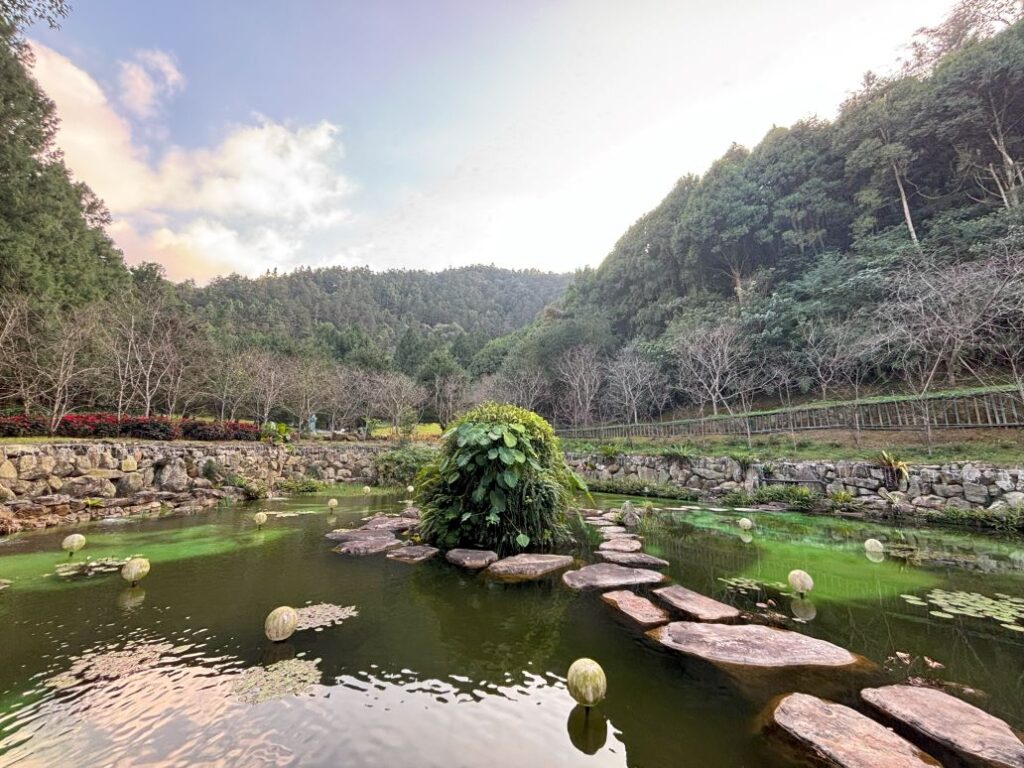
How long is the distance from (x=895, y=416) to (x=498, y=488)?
1218 cm

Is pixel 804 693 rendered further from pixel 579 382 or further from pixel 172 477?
pixel 579 382

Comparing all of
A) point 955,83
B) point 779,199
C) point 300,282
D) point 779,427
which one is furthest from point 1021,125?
point 300,282

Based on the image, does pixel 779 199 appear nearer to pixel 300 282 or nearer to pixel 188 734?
pixel 188 734

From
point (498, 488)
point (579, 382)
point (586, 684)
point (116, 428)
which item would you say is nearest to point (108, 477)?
point (116, 428)

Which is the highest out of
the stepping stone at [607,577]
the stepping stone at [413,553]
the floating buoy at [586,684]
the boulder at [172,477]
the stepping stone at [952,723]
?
the boulder at [172,477]

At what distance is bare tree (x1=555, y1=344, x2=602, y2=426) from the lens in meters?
26.2

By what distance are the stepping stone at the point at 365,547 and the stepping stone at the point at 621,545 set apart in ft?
9.49

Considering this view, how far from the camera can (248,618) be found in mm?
3248

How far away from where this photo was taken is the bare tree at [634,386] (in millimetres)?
23359

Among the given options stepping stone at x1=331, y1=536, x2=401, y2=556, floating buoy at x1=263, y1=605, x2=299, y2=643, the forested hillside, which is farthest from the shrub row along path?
the forested hillside

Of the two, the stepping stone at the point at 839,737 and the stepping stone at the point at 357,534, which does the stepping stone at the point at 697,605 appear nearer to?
the stepping stone at the point at 839,737

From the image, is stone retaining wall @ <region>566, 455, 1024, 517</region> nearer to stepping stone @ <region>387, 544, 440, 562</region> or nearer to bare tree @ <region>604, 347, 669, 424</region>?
bare tree @ <region>604, 347, 669, 424</region>

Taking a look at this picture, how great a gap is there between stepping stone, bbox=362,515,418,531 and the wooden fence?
12.0 metres

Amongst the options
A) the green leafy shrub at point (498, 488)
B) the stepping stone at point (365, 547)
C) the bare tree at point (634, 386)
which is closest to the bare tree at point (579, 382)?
the bare tree at point (634, 386)
